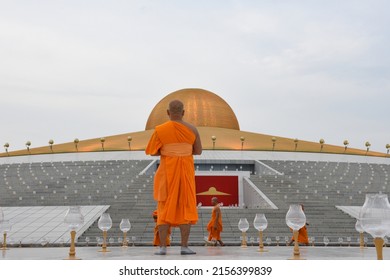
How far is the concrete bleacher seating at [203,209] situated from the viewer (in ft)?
50.6

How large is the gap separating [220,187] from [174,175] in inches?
715

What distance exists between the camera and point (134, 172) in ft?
87.6

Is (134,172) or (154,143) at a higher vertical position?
A: (154,143)

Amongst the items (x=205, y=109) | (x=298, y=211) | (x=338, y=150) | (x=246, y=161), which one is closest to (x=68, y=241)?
(x=298, y=211)

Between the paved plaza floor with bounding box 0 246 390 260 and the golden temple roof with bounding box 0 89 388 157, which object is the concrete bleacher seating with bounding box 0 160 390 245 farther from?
the paved plaza floor with bounding box 0 246 390 260

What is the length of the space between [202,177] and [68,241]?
12119 millimetres

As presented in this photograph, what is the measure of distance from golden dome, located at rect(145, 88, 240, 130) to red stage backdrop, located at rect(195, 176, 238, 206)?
17.6 m

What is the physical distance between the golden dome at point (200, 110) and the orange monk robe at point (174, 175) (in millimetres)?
35272

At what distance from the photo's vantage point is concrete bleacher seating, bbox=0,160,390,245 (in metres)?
15.4

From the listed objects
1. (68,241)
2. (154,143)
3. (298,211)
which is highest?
(154,143)

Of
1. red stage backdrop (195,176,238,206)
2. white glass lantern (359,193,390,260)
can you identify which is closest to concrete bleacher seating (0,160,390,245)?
red stage backdrop (195,176,238,206)

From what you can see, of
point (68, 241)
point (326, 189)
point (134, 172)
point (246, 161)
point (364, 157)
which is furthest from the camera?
point (364, 157)

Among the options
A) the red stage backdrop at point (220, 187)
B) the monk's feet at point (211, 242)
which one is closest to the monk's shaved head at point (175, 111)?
the monk's feet at point (211, 242)
